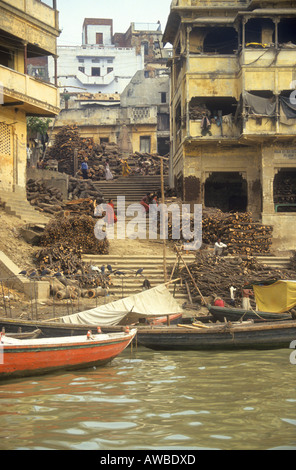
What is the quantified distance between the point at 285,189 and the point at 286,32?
25.4ft

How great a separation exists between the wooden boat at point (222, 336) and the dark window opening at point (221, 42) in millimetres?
20138

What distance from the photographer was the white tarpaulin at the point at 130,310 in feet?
53.0

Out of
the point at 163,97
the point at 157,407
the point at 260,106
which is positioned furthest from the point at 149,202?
the point at 163,97

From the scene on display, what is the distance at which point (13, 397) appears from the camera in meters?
11.2

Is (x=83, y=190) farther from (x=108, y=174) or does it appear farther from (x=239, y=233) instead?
(x=239, y=233)

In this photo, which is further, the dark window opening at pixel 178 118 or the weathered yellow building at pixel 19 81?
the dark window opening at pixel 178 118

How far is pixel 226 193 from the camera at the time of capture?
117 feet

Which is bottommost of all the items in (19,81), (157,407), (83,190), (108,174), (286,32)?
(157,407)

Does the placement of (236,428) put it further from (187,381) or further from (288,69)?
(288,69)

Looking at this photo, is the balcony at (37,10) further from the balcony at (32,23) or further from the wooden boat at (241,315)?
the wooden boat at (241,315)

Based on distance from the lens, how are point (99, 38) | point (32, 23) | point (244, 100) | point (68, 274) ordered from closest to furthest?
point (68, 274)
point (32, 23)
point (244, 100)
point (99, 38)

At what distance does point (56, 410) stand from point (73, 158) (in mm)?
32577

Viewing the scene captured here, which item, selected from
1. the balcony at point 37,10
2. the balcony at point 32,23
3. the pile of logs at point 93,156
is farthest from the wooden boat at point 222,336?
the pile of logs at point 93,156

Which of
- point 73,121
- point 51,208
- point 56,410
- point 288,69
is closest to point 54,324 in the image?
point 56,410
